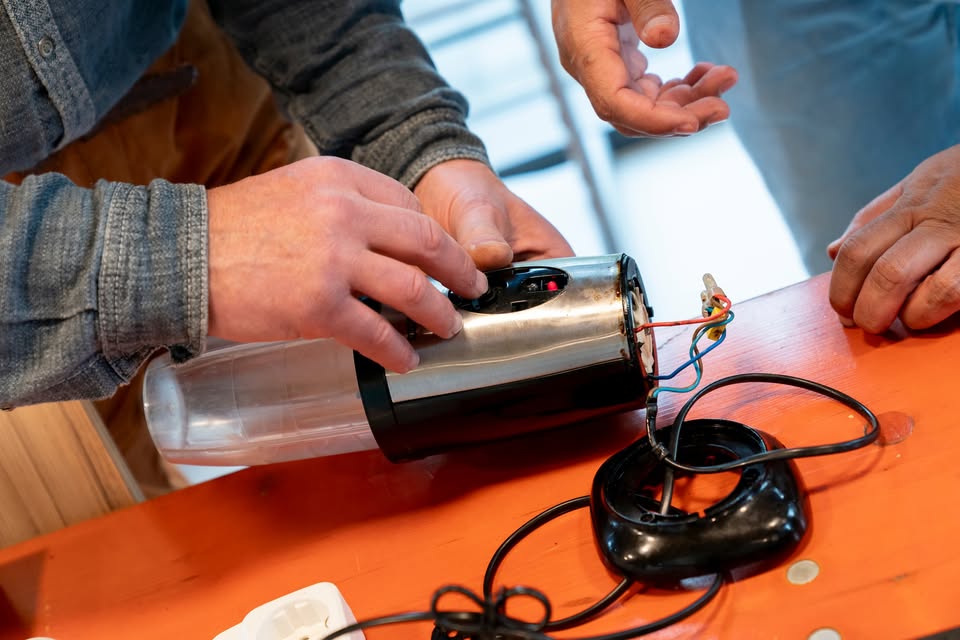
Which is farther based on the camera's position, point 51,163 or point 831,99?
point 831,99

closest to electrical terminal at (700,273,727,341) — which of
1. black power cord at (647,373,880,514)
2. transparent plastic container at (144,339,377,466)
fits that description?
black power cord at (647,373,880,514)

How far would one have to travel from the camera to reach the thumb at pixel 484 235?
760mm

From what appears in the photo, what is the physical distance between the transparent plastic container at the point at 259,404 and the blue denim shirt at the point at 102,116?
3.8 inches

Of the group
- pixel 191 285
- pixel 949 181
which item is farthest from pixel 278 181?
pixel 949 181

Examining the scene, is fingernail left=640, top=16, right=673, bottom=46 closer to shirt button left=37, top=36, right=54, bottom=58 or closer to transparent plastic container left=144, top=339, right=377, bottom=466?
transparent plastic container left=144, top=339, right=377, bottom=466

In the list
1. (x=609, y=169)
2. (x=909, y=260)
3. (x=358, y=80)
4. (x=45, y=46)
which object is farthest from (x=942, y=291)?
(x=609, y=169)

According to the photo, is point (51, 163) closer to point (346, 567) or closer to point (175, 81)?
point (175, 81)

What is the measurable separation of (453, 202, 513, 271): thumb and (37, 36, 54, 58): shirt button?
1.36ft

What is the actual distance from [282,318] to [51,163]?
1.88 ft

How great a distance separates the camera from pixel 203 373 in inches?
31.7

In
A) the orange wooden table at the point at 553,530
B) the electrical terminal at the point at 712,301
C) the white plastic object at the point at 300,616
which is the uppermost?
the electrical terminal at the point at 712,301

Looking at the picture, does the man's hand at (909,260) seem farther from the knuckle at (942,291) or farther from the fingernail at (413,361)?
the fingernail at (413,361)

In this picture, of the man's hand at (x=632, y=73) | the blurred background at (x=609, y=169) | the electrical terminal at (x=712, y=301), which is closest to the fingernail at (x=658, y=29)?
the man's hand at (x=632, y=73)

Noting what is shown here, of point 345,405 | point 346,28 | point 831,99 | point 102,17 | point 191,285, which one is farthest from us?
point 831,99
